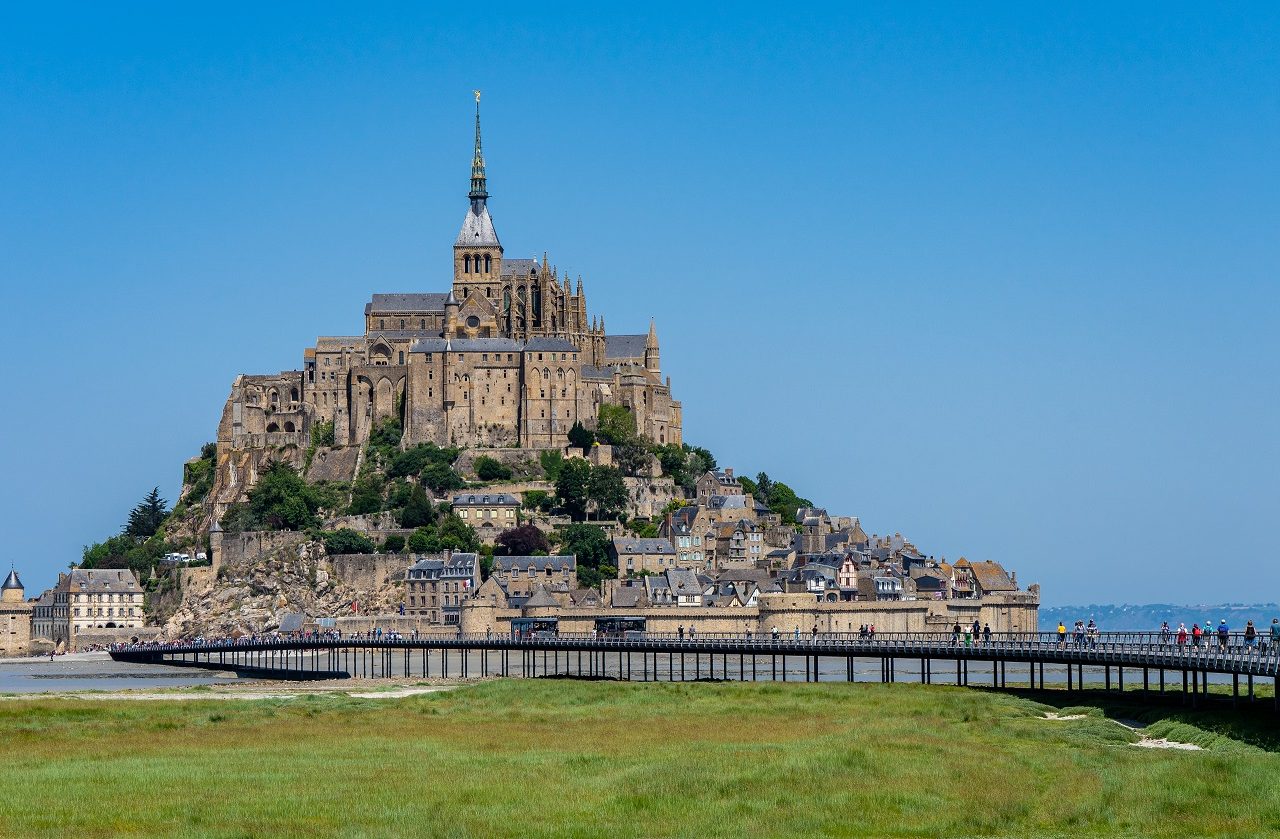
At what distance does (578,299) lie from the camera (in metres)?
175

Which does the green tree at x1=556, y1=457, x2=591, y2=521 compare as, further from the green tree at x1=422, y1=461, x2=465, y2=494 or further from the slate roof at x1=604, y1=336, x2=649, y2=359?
the slate roof at x1=604, y1=336, x2=649, y2=359

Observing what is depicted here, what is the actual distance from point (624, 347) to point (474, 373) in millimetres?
17119

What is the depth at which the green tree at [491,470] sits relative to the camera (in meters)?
160

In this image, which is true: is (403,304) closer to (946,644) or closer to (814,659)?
(814,659)

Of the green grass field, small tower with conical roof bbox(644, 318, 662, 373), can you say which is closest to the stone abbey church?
small tower with conical roof bbox(644, 318, 662, 373)

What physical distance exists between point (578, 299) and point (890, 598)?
139ft

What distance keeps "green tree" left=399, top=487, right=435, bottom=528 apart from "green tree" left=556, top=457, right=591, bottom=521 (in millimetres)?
9743

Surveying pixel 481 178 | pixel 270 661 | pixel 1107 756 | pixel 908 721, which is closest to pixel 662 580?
pixel 270 661

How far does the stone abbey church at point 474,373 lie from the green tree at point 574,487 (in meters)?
6.08

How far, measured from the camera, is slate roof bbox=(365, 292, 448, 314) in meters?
177

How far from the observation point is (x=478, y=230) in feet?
591

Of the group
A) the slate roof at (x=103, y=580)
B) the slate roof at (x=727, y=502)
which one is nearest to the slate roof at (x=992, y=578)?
the slate roof at (x=727, y=502)

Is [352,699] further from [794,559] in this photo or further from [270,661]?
[794,559]

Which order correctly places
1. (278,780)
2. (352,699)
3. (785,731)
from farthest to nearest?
(352,699) < (785,731) < (278,780)
